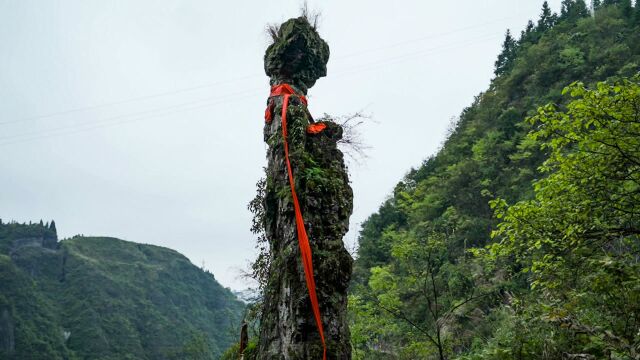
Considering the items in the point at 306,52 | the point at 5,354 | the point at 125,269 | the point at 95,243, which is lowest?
the point at 5,354

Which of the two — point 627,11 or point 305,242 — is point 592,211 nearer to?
point 305,242

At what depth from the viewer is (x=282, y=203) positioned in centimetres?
517

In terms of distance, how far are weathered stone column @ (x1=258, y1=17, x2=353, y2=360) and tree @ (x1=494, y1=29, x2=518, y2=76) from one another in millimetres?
42751

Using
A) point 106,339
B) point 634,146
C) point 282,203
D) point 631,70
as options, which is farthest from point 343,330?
point 106,339

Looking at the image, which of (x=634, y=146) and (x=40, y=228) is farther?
(x=40, y=228)

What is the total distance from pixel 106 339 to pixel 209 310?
4655cm

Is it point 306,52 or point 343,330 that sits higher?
point 306,52

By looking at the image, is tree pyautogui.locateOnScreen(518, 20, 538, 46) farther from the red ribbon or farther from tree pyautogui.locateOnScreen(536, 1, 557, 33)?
the red ribbon

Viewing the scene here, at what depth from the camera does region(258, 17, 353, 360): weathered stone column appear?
4.40 m

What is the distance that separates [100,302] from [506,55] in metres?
107

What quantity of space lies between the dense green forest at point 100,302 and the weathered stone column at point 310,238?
77.2 meters

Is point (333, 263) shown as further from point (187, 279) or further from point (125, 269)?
point (187, 279)

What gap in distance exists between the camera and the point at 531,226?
18.5ft

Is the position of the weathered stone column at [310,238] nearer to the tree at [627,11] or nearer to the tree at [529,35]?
the tree at [627,11]
